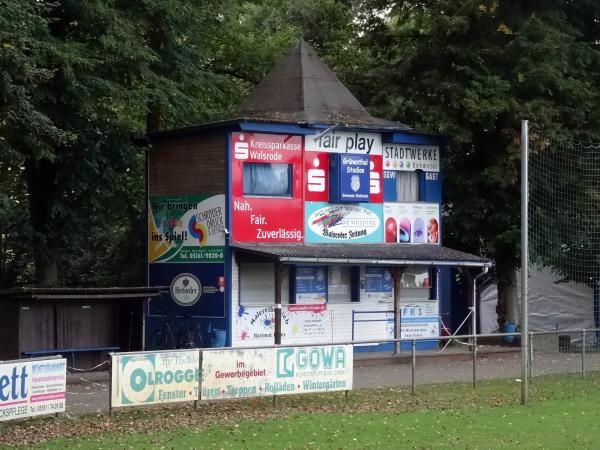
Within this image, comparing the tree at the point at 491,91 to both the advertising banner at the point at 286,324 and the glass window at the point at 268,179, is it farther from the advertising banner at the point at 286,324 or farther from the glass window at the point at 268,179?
the advertising banner at the point at 286,324

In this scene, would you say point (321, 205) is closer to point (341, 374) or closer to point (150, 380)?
point (341, 374)

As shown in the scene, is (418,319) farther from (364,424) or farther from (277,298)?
(364,424)

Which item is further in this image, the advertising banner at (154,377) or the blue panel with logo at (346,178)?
the blue panel with logo at (346,178)

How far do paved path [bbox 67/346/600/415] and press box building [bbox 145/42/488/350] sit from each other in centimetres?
172

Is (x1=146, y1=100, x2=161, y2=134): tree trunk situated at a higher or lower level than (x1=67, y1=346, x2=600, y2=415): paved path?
higher

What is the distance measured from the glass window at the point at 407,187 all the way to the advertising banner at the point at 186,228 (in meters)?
5.89

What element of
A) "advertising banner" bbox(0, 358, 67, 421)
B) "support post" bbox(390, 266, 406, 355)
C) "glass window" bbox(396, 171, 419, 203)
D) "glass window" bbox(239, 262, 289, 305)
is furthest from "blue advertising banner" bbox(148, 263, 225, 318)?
A: "advertising banner" bbox(0, 358, 67, 421)

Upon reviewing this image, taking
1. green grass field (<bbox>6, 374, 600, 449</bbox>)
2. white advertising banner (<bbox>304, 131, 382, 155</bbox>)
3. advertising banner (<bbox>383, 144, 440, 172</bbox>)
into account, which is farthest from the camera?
advertising banner (<bbox>383, 144, 440, 172</bbox>)

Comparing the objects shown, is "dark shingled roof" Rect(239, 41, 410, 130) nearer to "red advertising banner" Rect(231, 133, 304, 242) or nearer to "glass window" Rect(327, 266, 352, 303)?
"red advertising banner" Rect(231, 133, 304, 242)

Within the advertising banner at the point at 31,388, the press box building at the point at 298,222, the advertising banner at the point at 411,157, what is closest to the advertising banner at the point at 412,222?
the press box building at the point at 298,222

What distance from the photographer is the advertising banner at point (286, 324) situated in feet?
97.7

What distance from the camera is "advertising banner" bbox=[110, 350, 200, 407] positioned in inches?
715

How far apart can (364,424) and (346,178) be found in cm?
1435

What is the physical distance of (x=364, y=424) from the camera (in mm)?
17703
